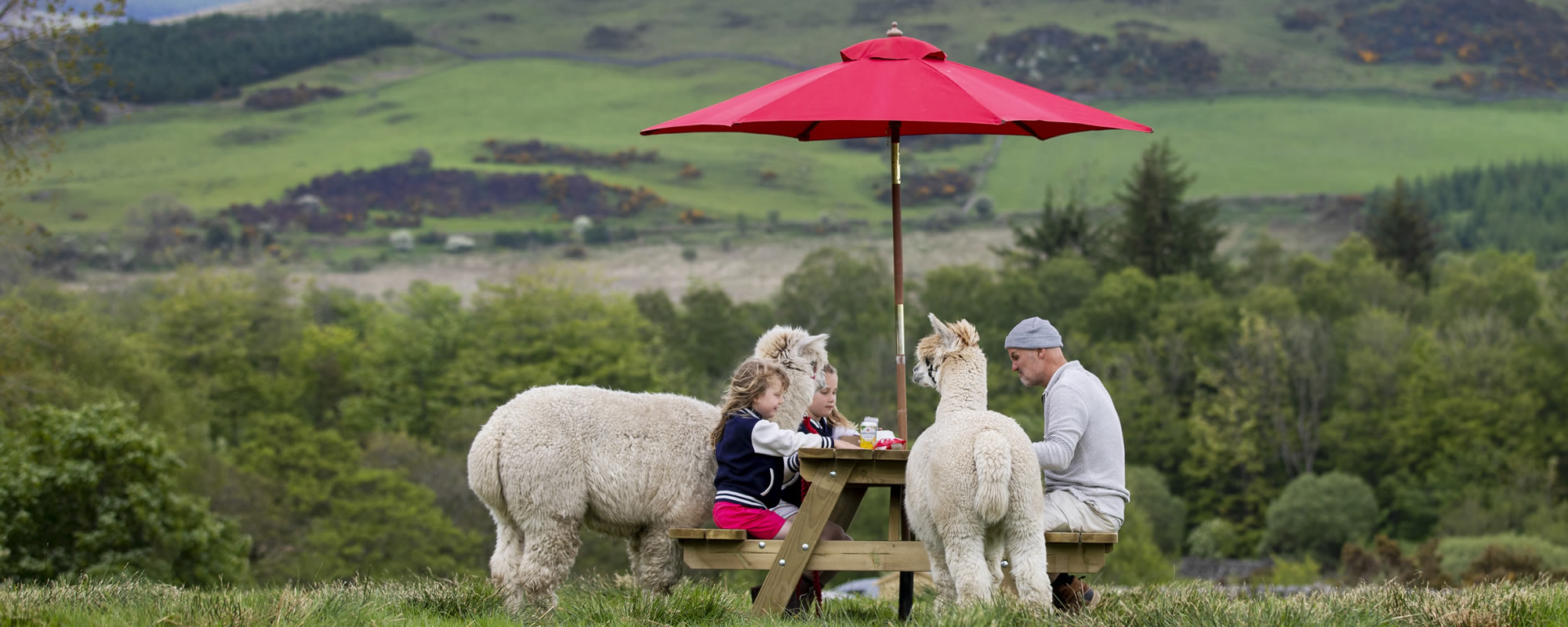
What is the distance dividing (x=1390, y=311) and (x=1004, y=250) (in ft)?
94.6

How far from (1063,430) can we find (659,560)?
2.52 m

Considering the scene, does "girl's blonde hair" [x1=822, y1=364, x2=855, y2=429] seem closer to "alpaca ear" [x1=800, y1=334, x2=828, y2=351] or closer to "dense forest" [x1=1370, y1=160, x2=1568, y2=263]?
"alpaca ear" [x1=800, y1=334, x2=828, y2=351]

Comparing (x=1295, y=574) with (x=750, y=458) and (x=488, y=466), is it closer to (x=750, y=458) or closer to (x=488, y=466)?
(x=750, y=458)

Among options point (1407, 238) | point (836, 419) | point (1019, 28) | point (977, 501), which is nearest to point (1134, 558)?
point (836, 419)

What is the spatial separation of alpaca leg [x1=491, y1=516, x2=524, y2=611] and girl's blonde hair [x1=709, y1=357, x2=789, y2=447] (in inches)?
56.2

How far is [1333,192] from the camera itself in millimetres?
131875

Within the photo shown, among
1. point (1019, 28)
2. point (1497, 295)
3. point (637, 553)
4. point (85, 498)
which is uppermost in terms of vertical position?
point (1019, 28)

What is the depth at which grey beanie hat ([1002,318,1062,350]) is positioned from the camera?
24.7 feet

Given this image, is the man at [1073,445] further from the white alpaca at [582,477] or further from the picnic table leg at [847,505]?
the white alpaca at [582,477]

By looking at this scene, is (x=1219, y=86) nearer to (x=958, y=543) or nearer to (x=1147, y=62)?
(x=1147, y=62)

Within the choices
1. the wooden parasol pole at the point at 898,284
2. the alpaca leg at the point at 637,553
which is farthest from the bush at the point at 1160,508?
the alpaca leg at the point at 637,553

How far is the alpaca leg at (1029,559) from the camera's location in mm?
6812

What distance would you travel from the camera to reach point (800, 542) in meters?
7.32

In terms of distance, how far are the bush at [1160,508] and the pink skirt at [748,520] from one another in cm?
5778
